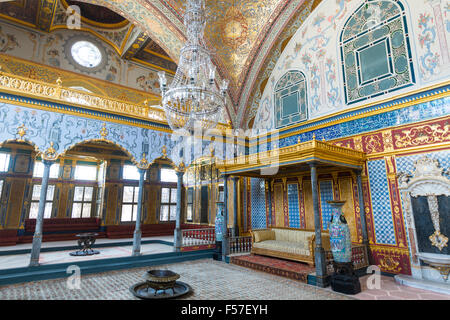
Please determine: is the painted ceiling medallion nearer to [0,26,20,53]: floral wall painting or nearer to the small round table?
[0,26,20,53]: floral wall painting

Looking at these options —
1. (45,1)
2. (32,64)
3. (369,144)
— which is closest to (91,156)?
(32,64)

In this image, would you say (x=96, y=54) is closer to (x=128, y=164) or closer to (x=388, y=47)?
(x=128, y=164)

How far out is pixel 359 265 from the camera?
582 centimetres

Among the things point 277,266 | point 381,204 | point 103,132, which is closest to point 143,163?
point 103,132

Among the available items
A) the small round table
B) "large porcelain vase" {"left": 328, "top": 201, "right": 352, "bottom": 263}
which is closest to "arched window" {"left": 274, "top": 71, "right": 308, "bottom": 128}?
"large porcelain vase" {"left": 328, "top": 201, "right": 352, "bottom": 263}

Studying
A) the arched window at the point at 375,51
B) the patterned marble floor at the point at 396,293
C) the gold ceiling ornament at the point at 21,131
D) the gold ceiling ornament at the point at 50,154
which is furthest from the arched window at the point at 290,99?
the gold ceiling ornament at the point at 21,131

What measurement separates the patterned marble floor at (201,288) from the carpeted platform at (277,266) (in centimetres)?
15

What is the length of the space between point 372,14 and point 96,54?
994 cm

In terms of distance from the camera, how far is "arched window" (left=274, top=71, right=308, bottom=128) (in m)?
8.37

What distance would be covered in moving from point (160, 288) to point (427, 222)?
5603mm

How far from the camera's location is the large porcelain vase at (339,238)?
495 centimetres

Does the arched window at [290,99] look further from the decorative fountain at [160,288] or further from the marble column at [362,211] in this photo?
the decorative fountain at [160,288]

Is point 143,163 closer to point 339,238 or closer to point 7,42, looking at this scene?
point 339,238

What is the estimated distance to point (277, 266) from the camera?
6133 millimetres
